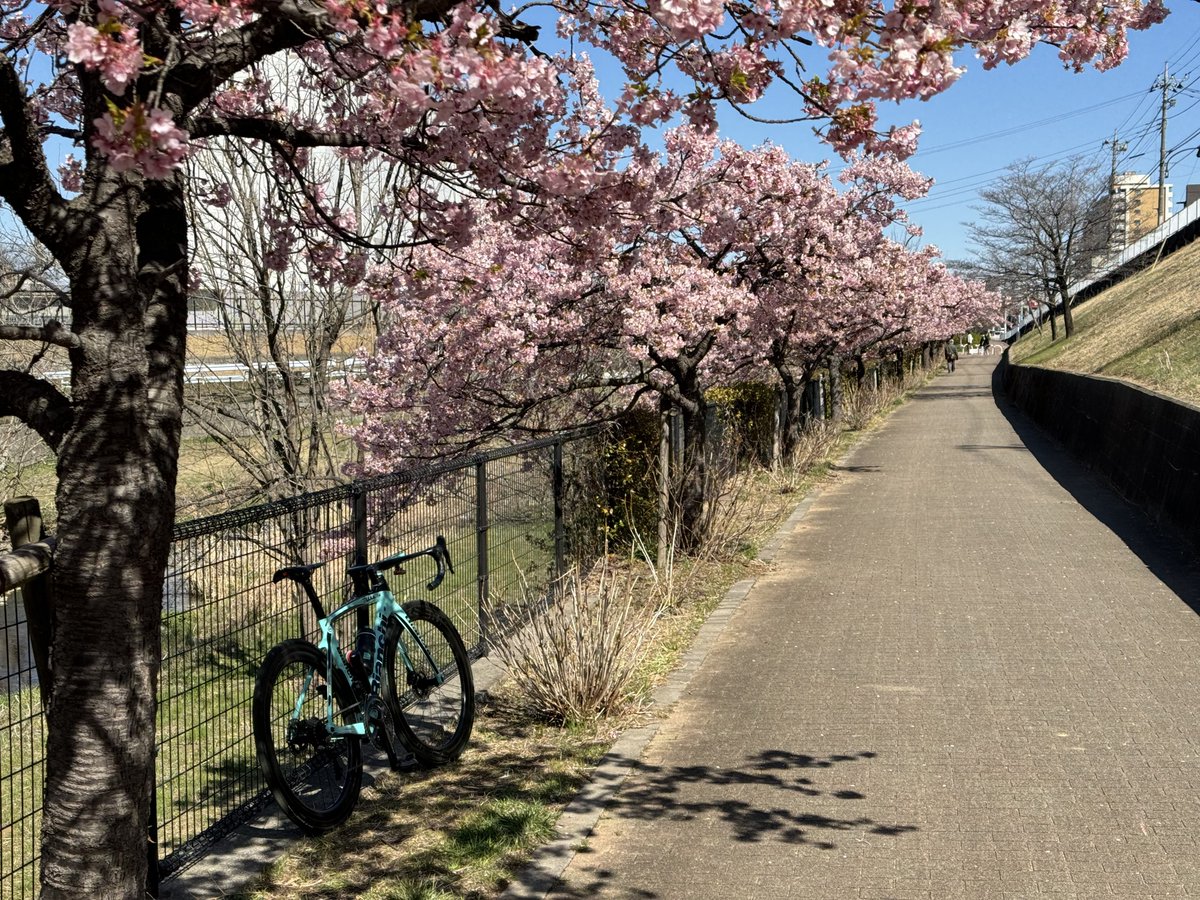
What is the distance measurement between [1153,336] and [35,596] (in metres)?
28.7

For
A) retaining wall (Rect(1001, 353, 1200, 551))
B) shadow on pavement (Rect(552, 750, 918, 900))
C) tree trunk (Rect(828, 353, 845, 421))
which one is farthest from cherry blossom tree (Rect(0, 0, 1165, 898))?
tree trunk (Rect(828, 353, 845, 421))

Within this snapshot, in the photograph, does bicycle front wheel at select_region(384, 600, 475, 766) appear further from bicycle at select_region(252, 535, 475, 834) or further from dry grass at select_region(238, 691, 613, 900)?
dry grass at select_region(238, 691, 613, 900)

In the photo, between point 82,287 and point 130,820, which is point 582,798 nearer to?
point 130,820

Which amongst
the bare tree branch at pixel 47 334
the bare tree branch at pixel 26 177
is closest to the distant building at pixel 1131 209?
the bare tree branch at pixel 26 177

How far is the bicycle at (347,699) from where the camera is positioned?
5344 millimetres

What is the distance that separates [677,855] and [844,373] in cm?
3613

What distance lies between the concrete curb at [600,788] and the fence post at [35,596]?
2.01m

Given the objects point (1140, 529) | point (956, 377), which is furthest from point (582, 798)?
point (956, 377)

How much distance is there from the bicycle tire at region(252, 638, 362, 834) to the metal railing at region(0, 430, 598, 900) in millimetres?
213

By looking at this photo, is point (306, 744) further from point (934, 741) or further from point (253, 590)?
point (934, 741)

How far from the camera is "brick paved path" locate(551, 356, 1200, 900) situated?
5.07m

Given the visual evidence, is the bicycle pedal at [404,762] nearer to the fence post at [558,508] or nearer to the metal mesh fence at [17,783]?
the metal mesh fence at [17,783]

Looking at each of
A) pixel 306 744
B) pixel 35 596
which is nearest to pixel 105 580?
pixel 35 596

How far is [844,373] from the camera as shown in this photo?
40344 millimetres
